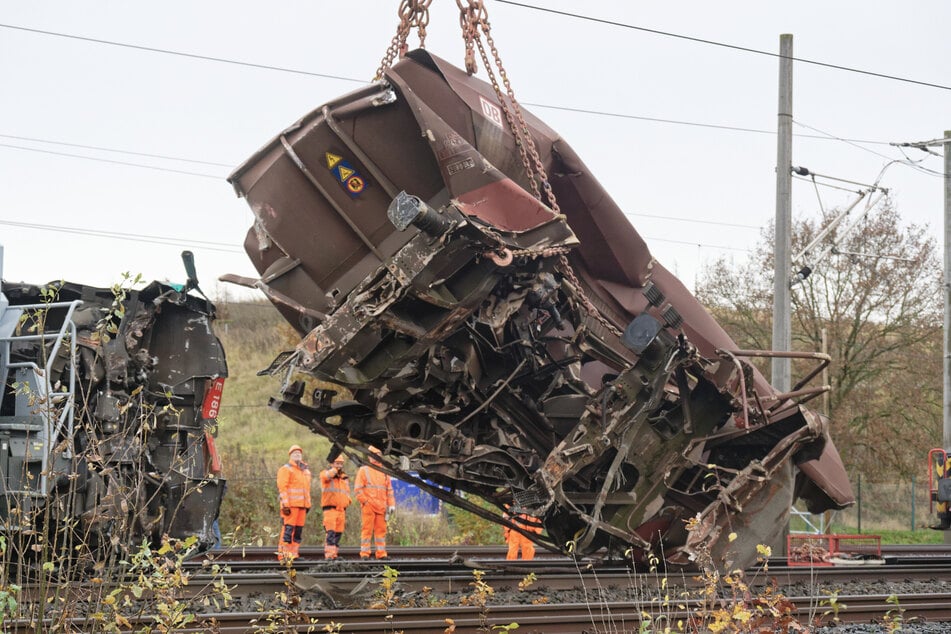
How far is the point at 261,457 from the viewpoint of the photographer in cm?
1977

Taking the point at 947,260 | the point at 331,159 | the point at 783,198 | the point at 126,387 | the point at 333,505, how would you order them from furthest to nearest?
the point at 947,260 < the point at 783,198 < the point at 333,505 < the point at 126,387 < the point at 331,159

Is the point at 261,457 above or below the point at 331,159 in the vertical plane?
below

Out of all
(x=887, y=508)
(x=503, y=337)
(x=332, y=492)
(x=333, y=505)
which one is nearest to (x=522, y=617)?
(x=503, y=337)

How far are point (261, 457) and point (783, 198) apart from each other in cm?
1092

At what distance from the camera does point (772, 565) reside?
1034 cm

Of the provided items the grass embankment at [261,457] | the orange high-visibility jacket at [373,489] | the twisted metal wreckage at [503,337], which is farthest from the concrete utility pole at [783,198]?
the twisted metal wreckage at [503,337]

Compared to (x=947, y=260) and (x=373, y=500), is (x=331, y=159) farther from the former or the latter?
(x=947, y=260)

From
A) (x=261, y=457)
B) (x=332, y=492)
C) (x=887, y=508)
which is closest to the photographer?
(x=332, y=492)

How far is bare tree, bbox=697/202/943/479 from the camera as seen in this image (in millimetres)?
22594

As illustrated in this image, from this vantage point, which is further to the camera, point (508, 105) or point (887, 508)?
point (887, 508)

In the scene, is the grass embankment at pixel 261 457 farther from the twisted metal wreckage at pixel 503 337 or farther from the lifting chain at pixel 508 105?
the lifting chain at pixel 508 105

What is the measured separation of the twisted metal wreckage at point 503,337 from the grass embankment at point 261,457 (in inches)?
40.8

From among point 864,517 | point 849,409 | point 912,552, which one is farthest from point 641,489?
point 864,517

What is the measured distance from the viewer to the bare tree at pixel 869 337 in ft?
74.1
